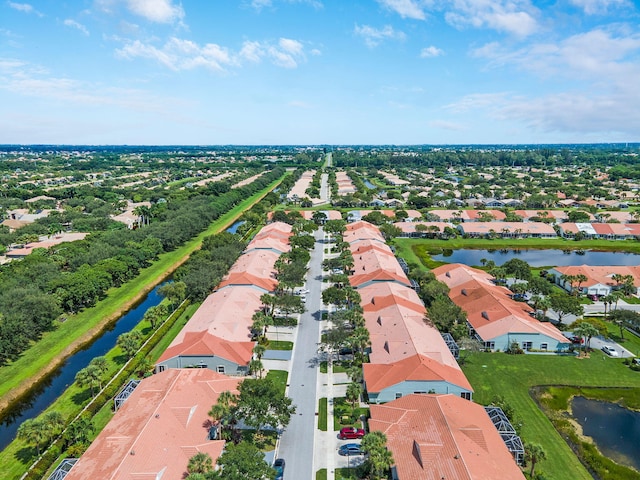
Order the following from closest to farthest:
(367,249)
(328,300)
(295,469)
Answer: (295,469) → (328,300) → (367,249)

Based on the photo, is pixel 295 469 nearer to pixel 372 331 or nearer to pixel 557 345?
pixel 372 331

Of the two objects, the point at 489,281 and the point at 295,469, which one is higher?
the point at 489,281

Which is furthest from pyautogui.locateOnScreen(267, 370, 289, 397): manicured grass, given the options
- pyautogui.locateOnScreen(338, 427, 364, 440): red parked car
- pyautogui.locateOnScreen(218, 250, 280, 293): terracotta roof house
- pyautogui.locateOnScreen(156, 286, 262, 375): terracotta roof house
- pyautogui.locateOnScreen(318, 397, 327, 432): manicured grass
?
pyautogui.locateOnScreen(218, 250, 280, 293): terracotta roof house

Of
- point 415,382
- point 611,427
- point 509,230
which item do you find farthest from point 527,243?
point 415,382

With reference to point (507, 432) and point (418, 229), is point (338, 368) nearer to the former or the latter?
point (507, 432)

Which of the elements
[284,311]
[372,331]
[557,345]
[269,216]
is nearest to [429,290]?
[372,331]

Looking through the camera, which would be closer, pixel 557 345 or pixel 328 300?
pixel 557 345

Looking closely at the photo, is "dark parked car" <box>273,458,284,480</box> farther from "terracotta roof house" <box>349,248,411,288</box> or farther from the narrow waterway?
"terracotta roof house" <box>349,248,411,288</box>
